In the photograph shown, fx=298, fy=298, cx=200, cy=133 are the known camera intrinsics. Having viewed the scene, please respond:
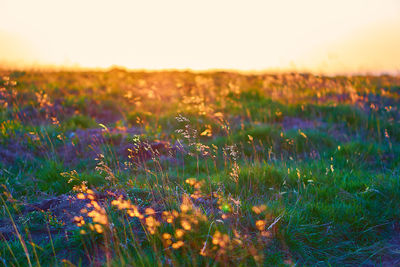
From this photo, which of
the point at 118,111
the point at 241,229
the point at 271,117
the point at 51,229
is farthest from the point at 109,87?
the point at 241,229

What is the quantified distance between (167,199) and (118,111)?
4460 mm

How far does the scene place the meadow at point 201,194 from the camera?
2.36m

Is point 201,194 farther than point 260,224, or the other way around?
point 201,194

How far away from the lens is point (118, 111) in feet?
22.2

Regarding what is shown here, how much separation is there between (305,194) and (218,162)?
58.4 inches

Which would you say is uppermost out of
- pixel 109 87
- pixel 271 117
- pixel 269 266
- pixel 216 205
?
pixel 109 87

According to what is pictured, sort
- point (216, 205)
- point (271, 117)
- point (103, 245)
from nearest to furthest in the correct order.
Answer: point (103, 245)
point (216, 205)
point (271, 117)

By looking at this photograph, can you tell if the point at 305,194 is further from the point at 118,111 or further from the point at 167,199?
the point at 118,111

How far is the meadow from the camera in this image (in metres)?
2.36

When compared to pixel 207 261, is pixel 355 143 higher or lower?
higher

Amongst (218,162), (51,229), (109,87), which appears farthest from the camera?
(109,87)

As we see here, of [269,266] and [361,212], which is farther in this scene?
[361,212]

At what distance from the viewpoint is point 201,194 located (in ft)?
10.4

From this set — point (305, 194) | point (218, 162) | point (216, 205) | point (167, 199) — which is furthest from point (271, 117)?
point (167, 199)
